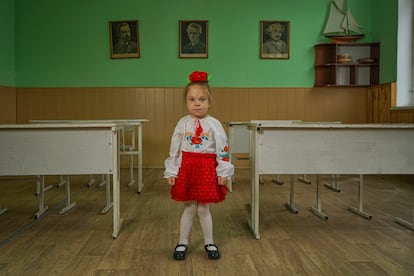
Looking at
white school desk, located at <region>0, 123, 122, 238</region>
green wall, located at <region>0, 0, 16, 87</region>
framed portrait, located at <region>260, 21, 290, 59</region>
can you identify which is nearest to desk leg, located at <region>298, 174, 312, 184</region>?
framed portrait, located at <region>260, 21, 290, 59</region>

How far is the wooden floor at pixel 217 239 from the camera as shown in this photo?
2.01 metres

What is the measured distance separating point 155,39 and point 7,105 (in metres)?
2.54

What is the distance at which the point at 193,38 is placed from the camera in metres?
6.15

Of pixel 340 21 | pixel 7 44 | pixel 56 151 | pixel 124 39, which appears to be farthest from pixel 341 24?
pixel 7 44

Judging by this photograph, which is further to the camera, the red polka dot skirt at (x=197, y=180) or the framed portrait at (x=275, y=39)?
the framed portrait at (x=275, y=39)

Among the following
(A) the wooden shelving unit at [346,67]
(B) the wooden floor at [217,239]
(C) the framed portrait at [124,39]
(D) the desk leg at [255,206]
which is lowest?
(B) the wooden floor at [217,239]

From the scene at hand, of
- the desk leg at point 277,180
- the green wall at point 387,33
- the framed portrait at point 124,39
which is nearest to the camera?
the desk leg at point 277,180

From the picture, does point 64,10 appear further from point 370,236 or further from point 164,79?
point 370,236

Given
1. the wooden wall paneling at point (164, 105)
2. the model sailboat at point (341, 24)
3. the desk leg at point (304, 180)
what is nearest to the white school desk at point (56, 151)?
the desk leg at point (304, 180)

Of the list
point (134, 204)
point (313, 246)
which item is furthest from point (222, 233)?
point (134, 204)

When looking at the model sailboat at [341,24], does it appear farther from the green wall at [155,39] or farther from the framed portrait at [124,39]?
the framed portrait at [124,39]

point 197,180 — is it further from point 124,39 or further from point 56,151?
point 124,39

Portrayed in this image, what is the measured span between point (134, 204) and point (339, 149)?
6.36ft

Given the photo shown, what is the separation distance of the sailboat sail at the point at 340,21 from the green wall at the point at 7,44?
499 centimetres
